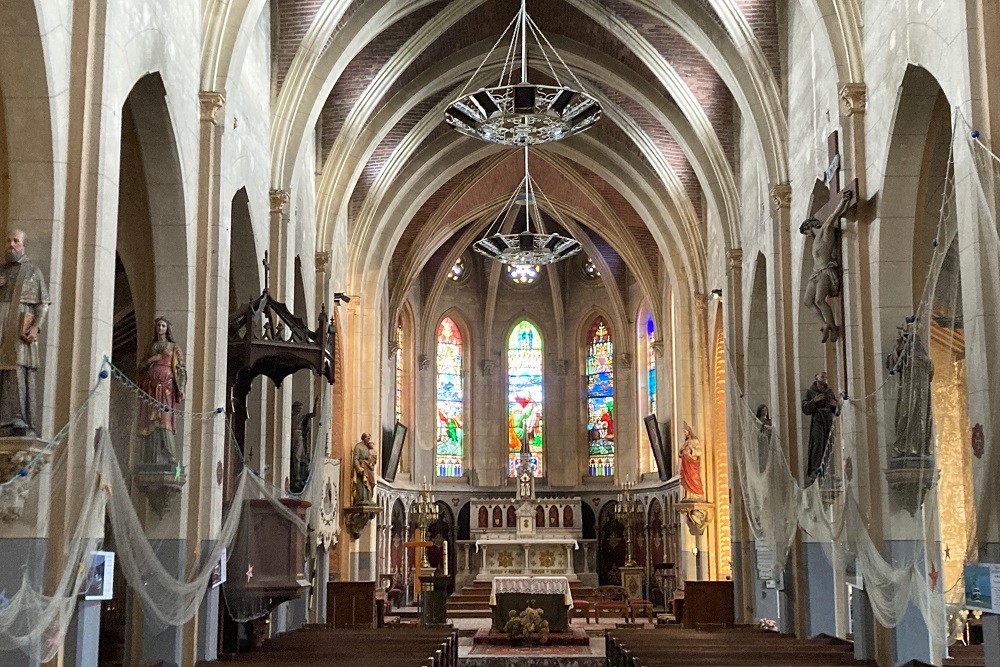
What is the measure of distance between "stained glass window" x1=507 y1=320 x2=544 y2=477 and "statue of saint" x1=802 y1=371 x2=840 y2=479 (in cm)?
2053

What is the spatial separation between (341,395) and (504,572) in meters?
7.65

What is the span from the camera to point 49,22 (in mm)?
8969

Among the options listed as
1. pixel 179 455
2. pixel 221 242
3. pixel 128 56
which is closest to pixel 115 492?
pixel 179 455

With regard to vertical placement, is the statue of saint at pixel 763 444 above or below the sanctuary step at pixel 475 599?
above

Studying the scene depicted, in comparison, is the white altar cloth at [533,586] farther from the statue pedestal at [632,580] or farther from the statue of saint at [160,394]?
the statue of saint at [160,394]

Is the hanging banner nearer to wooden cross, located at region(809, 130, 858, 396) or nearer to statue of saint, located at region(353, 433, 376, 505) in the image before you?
wooden cross, located at region(809, 130, 858, 396)

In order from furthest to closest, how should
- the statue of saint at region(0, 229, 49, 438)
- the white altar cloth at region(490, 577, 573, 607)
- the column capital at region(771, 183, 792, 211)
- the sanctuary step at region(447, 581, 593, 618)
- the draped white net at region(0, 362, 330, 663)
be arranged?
the sanctuary step at region(447, 581, 593, 618) < the white altar cloth at region(490, 577, 573, 607) < the column capital at region(771, 183, 792, 211) < the statue of saint at region(0, 229, 49, 438) < the draped white net at region(0, 362, 330, 663)

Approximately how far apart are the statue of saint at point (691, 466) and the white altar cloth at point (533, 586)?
4397mm

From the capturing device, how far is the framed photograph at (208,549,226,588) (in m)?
12.6

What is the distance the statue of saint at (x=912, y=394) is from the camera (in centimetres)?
1007

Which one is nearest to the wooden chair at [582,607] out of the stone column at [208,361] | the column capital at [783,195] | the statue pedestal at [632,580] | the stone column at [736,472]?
the statue pedestal at [632,580]

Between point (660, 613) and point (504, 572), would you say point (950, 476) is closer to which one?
point (660, 613)

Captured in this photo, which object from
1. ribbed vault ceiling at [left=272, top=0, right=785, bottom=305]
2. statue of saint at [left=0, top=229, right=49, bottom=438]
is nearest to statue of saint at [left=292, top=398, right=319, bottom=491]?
ribbed vault ceiling at [left=272, top=0, right=785, bottom=305]

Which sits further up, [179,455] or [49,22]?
[49,22]
